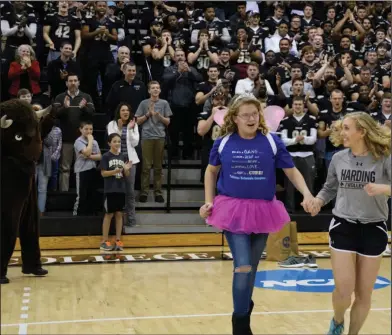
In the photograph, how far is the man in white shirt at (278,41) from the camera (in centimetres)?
1576

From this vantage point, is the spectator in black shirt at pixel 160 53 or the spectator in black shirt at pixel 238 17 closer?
the spectator in black shirt at pixel 160 53

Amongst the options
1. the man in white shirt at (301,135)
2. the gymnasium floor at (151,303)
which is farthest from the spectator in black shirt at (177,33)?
the gymnasium floor at (151,303)

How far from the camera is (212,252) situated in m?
11.8

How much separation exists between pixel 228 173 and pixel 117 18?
33.6 feet

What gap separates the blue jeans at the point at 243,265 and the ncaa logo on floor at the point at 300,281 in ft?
11.1

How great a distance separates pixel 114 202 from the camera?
1144cm

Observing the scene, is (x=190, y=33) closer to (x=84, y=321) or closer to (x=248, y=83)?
(x=248, y=83)

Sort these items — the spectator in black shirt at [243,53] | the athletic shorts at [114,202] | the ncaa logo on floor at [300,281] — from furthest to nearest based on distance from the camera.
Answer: the spectator in black shirt at [243,53] < the athletic shorts at [114,202] < the ncaa logo on floor at [300,281]

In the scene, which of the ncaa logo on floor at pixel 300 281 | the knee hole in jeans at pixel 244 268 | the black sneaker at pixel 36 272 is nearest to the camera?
the knee hole in jeans at pixel 244 268

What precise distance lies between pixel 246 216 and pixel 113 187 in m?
6.23

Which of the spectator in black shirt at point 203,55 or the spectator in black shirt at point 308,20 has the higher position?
the spectator in black shirt at point 308,20


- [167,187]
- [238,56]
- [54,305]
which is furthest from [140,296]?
[238,56]

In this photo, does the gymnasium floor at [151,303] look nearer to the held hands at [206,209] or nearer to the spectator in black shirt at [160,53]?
the held hands at [206,209]

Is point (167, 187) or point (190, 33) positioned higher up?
point (190, 33)
